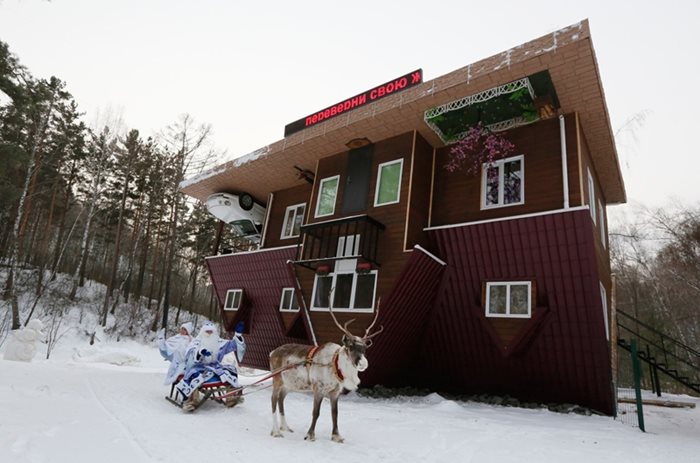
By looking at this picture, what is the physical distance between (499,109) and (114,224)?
93.6 feet

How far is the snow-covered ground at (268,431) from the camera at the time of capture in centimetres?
389

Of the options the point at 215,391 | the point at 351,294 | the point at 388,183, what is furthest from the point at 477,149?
the point at 215,391

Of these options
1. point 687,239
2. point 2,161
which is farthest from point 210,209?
point 687,239

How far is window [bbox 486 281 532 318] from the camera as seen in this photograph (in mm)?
8320

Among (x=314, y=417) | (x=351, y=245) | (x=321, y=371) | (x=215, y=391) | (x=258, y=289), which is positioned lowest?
(x=215, y=391)

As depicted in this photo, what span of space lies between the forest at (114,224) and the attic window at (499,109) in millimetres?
9652

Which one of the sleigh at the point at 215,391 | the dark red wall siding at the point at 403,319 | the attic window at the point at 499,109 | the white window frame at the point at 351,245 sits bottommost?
the sleigh at the point at 215,391

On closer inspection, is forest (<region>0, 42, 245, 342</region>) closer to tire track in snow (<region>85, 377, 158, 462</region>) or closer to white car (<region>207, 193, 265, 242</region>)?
white car (<region>207, 193, 265, 242</region>)

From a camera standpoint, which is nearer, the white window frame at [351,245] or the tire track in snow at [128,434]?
the tire track in snow at [128,434]

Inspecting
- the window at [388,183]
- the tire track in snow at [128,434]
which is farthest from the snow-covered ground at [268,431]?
the window at [388,183]

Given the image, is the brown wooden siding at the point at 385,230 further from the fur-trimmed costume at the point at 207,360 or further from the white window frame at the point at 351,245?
the fur-trimmed costume at the point at 207,360

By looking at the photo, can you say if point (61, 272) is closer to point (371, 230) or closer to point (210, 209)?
point (210, 209)

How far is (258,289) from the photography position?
13.2 metres

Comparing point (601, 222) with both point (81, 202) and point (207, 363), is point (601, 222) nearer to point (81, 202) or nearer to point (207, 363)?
point (207, 363)
